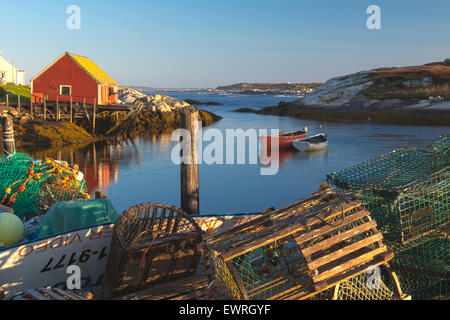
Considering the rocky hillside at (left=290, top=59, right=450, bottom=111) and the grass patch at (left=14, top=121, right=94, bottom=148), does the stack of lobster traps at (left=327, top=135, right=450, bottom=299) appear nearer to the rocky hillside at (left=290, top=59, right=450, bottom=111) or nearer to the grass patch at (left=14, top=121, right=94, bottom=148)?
the grass patch at (left=14, top=121, right=94, bottom=148)

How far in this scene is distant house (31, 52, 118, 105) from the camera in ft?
107

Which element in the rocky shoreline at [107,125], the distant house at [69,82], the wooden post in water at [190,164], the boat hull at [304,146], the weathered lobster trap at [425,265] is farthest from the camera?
the distant house at [69,82]

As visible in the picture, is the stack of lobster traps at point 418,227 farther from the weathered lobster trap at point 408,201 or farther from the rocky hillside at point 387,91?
the rocky hillside at point 387,91

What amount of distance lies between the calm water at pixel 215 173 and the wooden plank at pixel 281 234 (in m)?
8.98

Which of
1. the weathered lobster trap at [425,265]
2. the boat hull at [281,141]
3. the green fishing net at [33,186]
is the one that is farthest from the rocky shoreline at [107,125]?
the weathered lobster trap at [425,265]

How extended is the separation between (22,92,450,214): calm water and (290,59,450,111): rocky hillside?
15.3 m

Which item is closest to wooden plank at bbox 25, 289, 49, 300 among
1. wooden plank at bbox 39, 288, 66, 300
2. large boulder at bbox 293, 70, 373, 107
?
wooden plank at bbox 39, 288, 66, 300

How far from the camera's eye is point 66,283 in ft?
21.8

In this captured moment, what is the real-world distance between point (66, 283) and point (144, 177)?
12.2m

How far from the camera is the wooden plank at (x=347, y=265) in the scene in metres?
4.59

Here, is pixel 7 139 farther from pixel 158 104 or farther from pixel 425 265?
pixel 158 104
